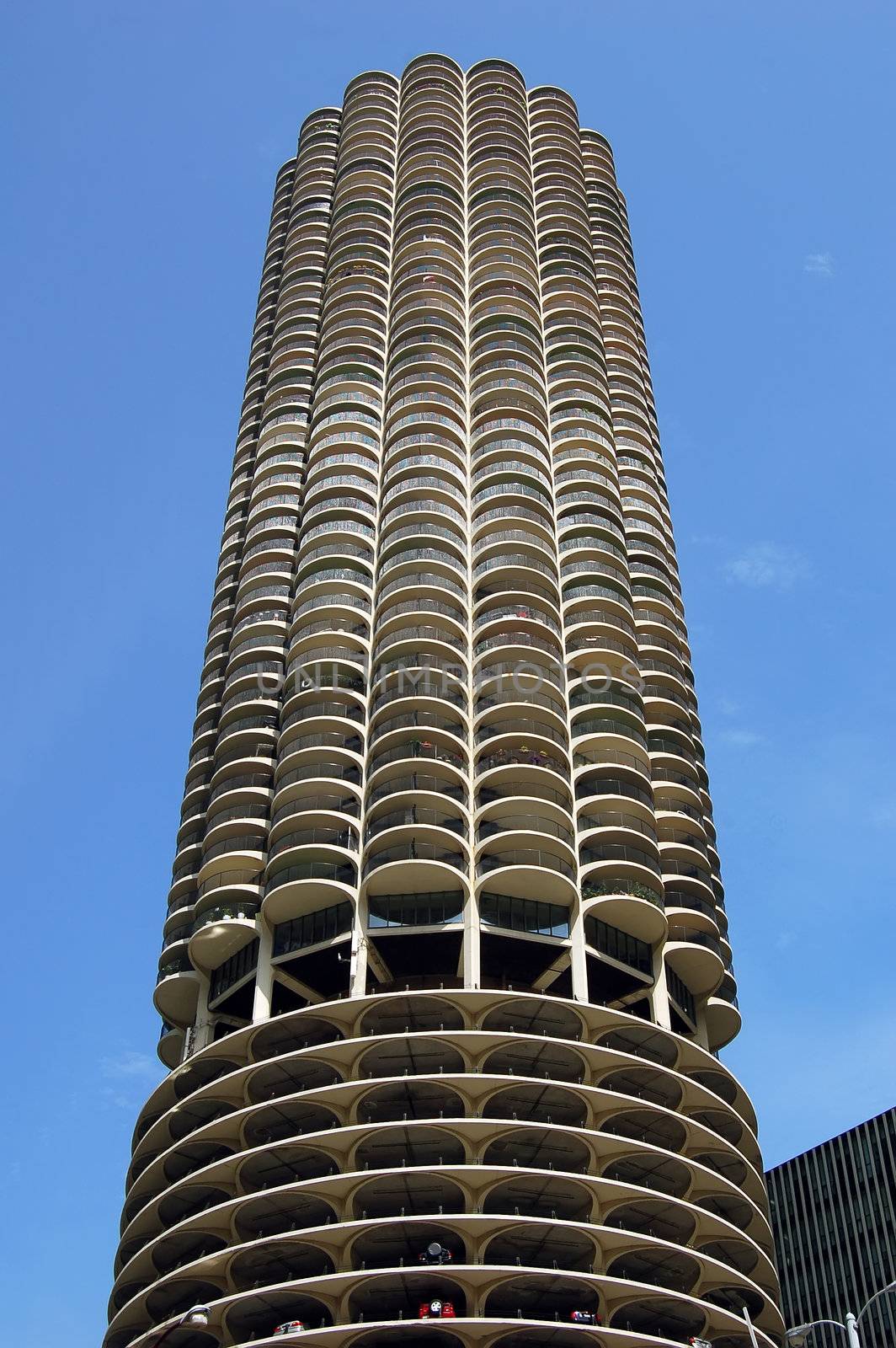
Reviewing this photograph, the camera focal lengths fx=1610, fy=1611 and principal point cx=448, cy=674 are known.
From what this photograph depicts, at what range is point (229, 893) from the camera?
7069 centimetres

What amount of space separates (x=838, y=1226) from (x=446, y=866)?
57910 mm

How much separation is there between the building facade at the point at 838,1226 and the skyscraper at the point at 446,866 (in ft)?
128

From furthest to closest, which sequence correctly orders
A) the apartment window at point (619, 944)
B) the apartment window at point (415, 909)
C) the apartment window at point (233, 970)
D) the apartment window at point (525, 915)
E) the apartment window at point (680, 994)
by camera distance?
the apartment window at point (680, 994), the apartment window at point (233, 970), the apartment window at point (619, 944), the apartment window at point (525, 915), the apartment window at point (415, 909)

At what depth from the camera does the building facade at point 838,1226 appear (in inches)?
4134

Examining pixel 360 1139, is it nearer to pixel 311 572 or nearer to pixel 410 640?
pixel 410 640

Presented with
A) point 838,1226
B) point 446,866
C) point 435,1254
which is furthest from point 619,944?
point 838,1226

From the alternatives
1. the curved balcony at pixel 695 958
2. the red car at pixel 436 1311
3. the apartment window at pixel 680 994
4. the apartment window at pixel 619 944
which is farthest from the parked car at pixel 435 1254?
the curved balcony at pixel 695 958

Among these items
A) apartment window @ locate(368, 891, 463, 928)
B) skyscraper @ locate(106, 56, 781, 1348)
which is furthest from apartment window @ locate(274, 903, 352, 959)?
apartment window @ locate(368, 891, 463, 928)

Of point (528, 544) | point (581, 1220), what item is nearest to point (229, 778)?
point (528, 544)

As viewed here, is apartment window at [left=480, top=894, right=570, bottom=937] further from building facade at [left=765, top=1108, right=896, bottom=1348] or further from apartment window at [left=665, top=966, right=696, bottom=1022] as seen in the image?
building facade at [left=765, top=1108, right=896, bottom=1348]

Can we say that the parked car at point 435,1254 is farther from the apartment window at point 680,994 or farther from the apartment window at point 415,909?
the apartment window at point 680,994

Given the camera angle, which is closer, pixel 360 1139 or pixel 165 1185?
pixel 360 1139

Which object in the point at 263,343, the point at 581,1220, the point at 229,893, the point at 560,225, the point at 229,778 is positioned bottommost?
the point at 581,1220

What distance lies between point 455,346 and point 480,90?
32.2 metres
